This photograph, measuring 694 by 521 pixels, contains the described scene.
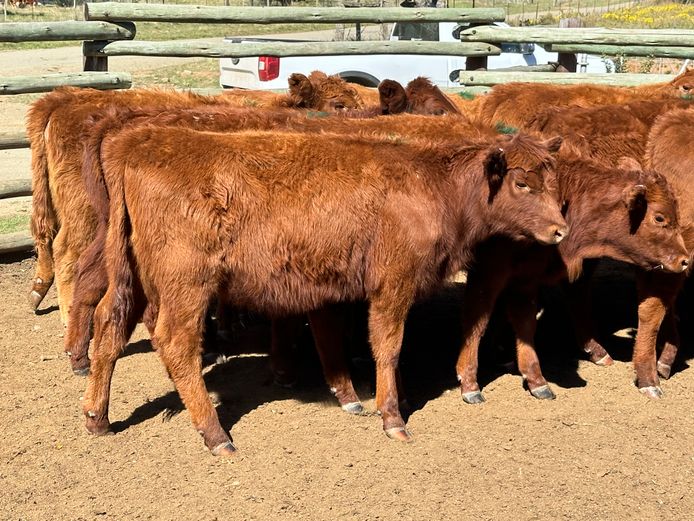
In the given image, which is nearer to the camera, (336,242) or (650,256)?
(336,242)

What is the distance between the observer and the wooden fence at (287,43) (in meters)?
9.74

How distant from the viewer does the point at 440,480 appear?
17.9ft

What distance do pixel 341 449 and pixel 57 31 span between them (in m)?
6.04

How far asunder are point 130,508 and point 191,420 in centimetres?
89

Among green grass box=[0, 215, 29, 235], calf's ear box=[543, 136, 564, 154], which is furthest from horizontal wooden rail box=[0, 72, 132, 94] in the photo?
calf's ear box=[543, 136, 564, 154]

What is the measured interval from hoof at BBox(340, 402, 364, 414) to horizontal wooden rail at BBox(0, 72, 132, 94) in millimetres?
5108

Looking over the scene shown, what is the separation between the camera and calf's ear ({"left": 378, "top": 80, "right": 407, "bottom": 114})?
844cm

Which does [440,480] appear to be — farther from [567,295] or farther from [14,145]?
[14,145]

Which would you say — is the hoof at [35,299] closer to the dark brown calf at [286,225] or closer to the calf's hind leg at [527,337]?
the dark brown calf at [286,225]

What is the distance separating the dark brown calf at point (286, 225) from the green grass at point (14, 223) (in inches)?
201

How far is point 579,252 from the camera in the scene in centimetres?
696

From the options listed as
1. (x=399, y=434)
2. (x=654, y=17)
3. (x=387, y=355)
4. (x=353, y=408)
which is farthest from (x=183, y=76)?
(x=399, y=434)

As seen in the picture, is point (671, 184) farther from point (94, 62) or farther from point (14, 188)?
point (14, 188)

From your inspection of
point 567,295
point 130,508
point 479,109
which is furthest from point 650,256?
point 130,508
